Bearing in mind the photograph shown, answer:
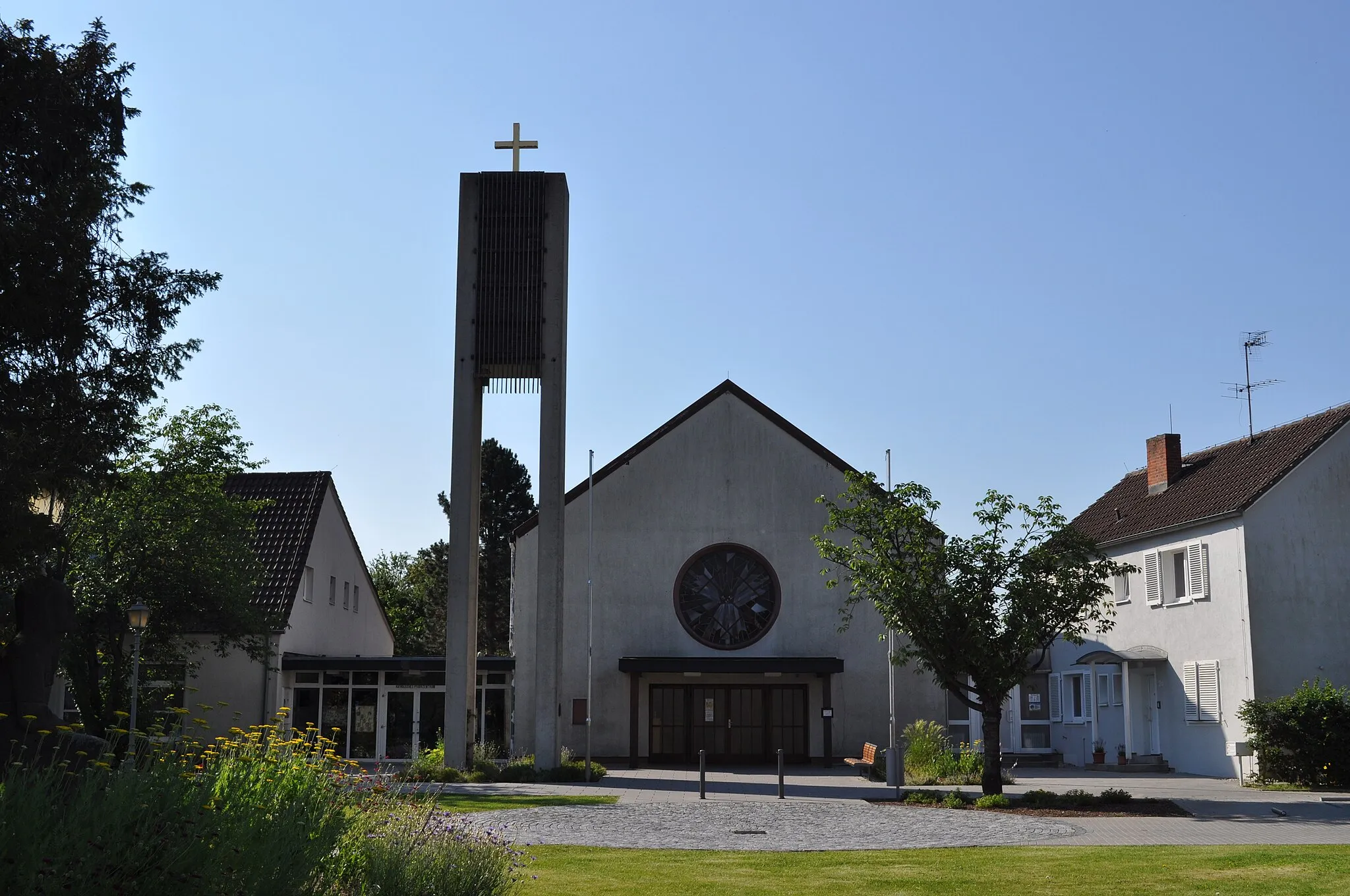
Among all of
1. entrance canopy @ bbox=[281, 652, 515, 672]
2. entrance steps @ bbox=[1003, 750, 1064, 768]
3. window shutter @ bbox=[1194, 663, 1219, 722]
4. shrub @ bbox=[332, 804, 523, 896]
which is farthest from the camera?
entrance steps @ bbox=[1003, 750, 1064, 768]

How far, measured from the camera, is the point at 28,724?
11250 millimetres

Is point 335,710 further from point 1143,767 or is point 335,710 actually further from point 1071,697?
point 1143,767

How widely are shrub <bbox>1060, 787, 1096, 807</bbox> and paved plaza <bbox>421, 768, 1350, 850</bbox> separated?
1.56 metres

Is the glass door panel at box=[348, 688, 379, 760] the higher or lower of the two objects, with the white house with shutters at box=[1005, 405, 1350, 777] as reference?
lower

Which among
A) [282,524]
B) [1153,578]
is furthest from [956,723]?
[282,524]

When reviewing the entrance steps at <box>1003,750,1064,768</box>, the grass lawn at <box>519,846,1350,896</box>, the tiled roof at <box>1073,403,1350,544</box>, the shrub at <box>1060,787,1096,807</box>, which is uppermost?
the tiled roof at <box>1073,403,1350,544</box>

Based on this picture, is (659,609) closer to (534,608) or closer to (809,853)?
(534,608)

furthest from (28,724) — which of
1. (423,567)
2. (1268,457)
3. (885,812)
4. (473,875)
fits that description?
(423,567)

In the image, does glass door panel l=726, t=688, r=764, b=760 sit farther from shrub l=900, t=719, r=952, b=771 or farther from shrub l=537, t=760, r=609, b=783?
shrub l=537, t=760, r=609, b=783

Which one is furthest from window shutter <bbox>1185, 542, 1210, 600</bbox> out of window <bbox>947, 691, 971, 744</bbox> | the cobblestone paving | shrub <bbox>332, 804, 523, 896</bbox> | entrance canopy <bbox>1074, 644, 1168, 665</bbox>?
shrub <bbox>332, 804, 523, 896</bbox>

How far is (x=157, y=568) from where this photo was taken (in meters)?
30.9

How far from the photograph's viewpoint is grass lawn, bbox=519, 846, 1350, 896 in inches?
471

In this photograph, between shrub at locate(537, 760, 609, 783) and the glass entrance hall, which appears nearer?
shrub at locate(537, 760, 609, 783)

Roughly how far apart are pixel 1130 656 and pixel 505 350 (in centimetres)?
1787
